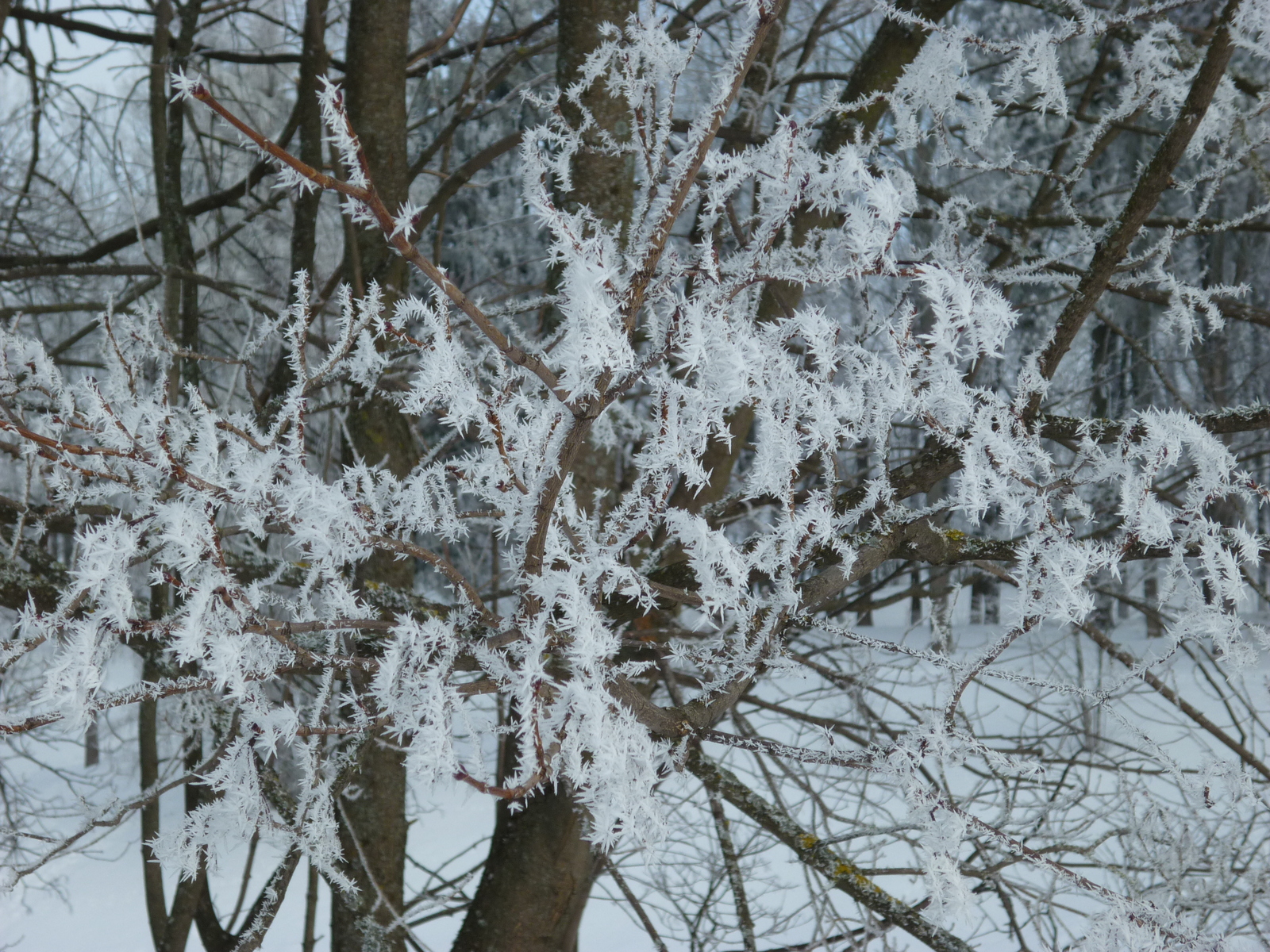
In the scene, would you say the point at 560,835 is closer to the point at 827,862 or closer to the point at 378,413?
the point at 827,862

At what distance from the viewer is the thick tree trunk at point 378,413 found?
9.84ft

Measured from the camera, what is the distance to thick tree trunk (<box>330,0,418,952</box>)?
3000 millimetres

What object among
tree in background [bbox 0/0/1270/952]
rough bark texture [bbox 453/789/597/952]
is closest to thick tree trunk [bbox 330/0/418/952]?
tree in background [bbox 0/0/1270/952]

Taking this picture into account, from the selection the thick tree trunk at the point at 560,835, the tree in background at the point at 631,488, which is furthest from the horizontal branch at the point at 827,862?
the thick tree trunk at the point at 560,835

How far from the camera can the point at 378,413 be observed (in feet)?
9.86

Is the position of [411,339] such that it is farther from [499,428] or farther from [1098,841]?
[1098,841]

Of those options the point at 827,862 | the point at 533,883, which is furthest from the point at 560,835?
the point at 827,862

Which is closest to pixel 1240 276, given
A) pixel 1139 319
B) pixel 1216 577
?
pixel 1139 319

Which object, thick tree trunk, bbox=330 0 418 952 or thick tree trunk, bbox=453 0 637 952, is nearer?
thick tree trunk, bbox=453 0 637 952

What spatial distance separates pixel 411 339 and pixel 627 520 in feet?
1.15

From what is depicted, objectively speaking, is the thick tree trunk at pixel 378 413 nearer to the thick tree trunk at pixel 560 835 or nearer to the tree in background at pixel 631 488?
the tree in background at pixel 631 488

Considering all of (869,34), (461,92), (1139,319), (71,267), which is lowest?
(71,267)

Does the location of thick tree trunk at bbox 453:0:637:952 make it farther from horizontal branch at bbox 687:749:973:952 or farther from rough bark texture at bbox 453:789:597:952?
horizontal branch at bbox 687:749:973:952

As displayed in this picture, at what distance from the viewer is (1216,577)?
1.29 meters
